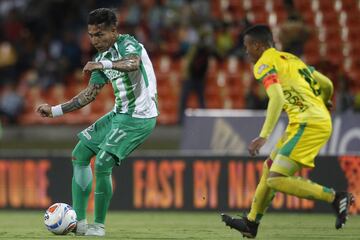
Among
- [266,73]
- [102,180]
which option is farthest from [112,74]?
[266,73]

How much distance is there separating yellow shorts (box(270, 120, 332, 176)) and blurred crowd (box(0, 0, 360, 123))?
844cm

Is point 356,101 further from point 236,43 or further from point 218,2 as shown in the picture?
point 218,2

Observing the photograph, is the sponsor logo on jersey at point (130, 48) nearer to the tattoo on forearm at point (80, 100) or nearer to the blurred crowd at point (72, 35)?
the tattoo on forearm at point (80, 100)

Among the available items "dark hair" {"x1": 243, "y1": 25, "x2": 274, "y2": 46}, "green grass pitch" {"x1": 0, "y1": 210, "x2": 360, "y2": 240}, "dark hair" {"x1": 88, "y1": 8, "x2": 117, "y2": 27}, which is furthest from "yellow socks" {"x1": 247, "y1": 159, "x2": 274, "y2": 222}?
"dark hair" {"x1": 88, "y1": 8, "x2": 117, "y2": 27}

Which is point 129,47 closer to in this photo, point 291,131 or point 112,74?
point 112,74

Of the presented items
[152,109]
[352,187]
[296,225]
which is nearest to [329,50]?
[352,187]

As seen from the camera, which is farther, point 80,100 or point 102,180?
point 80,100

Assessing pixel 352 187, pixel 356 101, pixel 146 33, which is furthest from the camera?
pixel 146 33

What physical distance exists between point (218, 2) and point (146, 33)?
1738mm

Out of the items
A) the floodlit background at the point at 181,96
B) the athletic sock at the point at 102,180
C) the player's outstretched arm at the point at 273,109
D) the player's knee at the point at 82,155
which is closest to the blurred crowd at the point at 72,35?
the floodlit background at the point at 181,96

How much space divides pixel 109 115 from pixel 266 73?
1650 mm

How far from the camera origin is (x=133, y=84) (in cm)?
903

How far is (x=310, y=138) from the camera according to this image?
28.2 feet

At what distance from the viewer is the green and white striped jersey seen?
29.6ft
